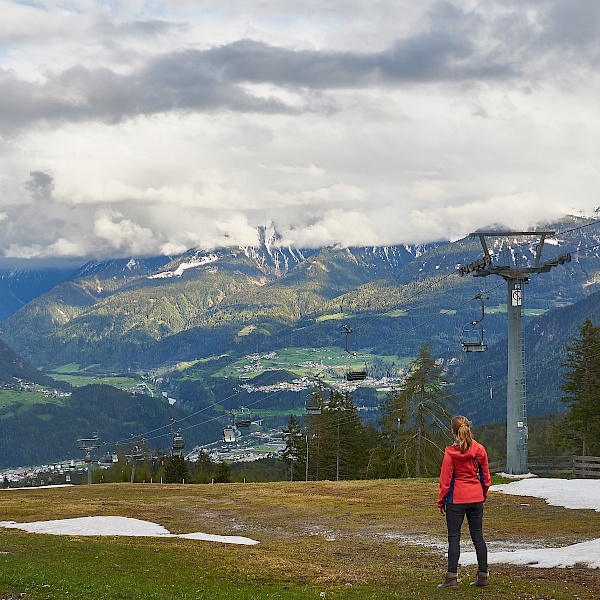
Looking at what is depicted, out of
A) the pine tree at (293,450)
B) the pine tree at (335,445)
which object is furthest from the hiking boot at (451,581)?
the pine tree at (293,450)

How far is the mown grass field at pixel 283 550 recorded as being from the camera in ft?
63.8

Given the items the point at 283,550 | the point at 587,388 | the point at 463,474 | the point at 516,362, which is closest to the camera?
the point at 463,474

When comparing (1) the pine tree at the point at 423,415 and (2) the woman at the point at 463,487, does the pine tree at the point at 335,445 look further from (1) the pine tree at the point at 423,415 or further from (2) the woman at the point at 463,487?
(2) the woman at the point at 463,487

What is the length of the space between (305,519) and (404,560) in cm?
1496

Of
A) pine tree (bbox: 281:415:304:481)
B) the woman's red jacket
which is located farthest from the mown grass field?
pine tree (bbox: 281:415:304:481)

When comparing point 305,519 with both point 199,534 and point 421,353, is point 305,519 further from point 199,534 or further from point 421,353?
point 421,353

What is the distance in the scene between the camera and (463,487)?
62.5 feet

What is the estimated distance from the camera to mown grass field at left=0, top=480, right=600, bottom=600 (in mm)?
19438

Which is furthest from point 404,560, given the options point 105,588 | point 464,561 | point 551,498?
point 551,498

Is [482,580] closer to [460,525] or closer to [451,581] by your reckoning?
[451,581]

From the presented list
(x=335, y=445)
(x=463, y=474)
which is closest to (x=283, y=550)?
(x=463, y=474)

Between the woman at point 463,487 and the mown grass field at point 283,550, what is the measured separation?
0.66 meters

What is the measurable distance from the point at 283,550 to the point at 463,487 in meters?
11.3

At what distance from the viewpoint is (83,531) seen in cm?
3550
